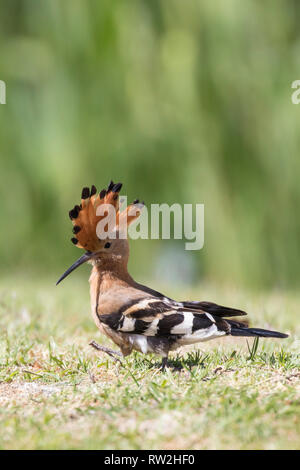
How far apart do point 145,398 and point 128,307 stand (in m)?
0.76

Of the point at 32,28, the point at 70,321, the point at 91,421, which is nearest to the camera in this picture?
the point at 91,421

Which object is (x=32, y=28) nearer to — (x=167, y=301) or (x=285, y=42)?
(x=285, y=42)

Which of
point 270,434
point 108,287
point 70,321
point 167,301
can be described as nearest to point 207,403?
point 270,434

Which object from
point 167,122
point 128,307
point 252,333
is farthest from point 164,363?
point 167,122

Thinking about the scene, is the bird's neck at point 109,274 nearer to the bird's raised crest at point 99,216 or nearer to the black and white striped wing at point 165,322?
the bird's raised crest at point 99,216

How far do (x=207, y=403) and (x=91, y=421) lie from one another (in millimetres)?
496

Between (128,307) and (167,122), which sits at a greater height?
(167,122)

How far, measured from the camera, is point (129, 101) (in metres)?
10.4

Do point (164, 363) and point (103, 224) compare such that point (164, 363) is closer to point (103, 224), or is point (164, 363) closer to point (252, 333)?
point (252, 333)

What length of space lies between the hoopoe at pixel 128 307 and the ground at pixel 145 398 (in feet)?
0.44

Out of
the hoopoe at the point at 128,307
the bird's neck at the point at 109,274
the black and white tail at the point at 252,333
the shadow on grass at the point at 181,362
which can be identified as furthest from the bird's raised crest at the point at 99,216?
the black and white tail at the point at 252,333

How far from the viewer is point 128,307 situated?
3709 mm

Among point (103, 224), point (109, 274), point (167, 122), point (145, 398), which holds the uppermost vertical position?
point (167, 122)

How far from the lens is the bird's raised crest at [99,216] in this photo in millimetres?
3865
